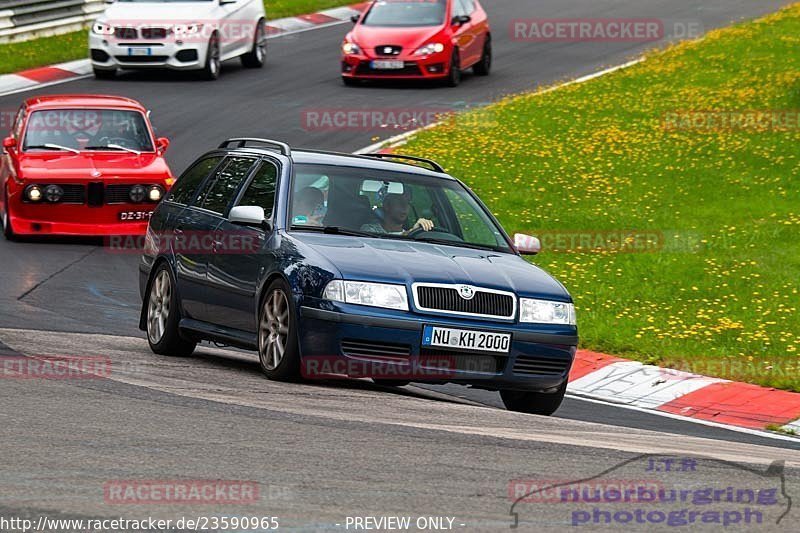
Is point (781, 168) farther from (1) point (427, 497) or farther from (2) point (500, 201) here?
(1) point (427, 497)

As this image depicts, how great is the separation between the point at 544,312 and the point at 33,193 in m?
9.19

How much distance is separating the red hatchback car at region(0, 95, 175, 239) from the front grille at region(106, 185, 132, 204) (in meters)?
A: 0.01

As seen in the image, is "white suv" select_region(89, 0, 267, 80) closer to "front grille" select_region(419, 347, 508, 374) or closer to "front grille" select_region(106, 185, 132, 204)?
"front grille" select_region(106, 185, 132, 204)

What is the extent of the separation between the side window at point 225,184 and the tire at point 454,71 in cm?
1679

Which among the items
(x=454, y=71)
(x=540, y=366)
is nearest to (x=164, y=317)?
(x=540, y=366)

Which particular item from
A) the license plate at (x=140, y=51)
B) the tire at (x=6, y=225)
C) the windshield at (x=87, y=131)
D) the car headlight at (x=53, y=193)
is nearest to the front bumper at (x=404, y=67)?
the license plate at (x=140, y=51)

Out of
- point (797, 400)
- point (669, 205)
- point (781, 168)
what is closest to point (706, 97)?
point (781, 168)

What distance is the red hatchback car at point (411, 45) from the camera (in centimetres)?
2797

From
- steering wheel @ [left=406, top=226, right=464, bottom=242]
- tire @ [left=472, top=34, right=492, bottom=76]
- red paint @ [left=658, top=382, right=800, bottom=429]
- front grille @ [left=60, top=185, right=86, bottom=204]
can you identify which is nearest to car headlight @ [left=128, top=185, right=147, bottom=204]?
front grille @ [left=60, top=185, right=86, bottom=204]

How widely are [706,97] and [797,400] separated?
15543 millimetres

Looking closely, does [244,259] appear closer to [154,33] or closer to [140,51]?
[154,33]

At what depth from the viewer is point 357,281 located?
9.62 meters

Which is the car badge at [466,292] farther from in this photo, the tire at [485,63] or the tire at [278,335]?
the tire at [485,63]

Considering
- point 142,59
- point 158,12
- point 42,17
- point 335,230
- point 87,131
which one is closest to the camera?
point 335,230
